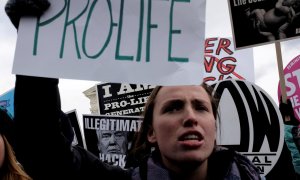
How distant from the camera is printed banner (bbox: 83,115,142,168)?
433 centimetres

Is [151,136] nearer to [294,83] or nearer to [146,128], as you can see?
[146,128]

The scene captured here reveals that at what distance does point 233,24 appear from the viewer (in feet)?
11.7

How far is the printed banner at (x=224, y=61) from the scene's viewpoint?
5.66m

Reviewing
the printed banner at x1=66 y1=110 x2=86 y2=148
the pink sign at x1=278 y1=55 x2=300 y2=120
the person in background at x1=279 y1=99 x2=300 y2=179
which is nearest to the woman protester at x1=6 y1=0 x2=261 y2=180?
the person in background at x1=279 y1=99 x2=300 y2=179

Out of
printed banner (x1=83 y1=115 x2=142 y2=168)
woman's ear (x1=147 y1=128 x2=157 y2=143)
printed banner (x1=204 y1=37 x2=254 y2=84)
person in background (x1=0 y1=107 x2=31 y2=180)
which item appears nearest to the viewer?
woman's ear (x1=147 y1=128 x2=157 y2=143)

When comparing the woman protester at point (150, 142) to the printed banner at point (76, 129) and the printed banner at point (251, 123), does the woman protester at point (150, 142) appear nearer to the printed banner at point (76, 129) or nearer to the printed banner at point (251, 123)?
the printed banner at point (251, 123)

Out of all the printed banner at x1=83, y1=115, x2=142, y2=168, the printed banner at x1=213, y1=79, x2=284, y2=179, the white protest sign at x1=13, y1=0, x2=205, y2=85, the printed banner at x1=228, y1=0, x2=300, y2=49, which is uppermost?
the printed banner at x1=228, y1=0, x2=300, y2=49

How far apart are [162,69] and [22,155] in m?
0.55

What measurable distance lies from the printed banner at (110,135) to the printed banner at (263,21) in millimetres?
1391

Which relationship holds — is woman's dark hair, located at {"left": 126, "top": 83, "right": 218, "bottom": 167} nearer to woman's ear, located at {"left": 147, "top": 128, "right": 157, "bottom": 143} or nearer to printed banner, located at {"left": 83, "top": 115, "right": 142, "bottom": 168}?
woman's ear, located at {"left": 147, "top": 128, "right": 157, "bottom": 143}

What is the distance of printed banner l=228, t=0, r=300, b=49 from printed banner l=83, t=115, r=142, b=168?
139cm

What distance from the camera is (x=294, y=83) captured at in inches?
238

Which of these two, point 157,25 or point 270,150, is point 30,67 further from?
point 270,150

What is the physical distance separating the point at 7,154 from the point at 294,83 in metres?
4.91
